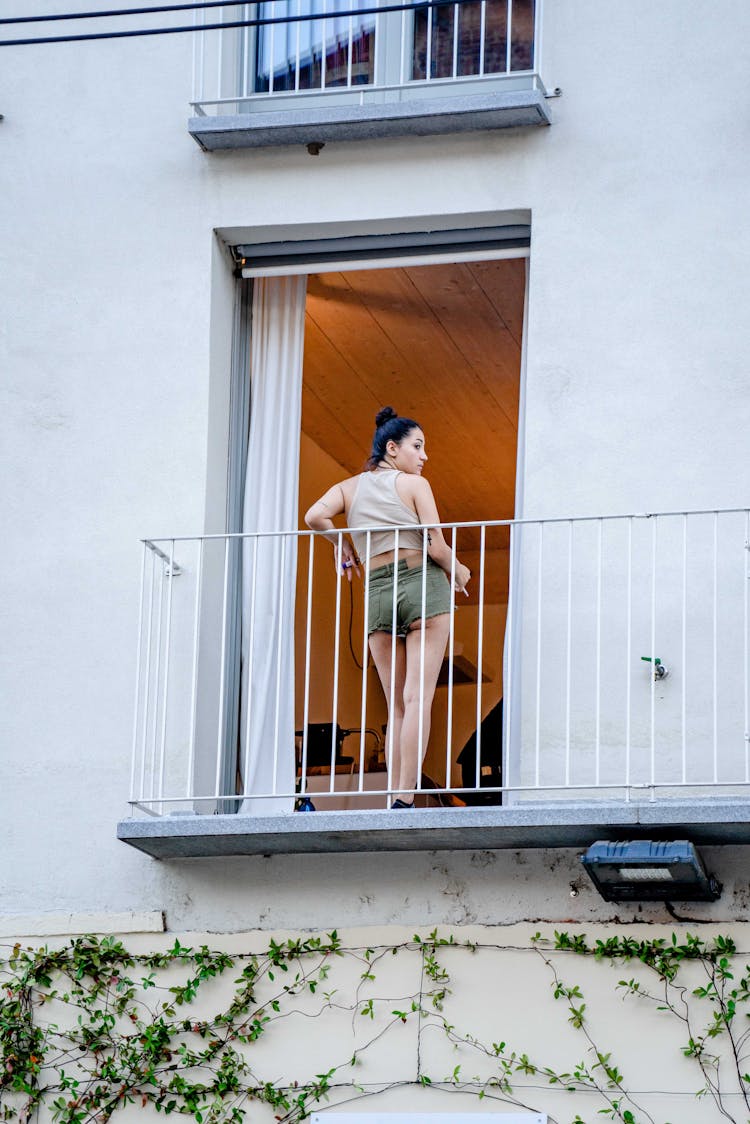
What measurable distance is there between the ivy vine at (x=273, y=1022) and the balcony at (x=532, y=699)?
496mm

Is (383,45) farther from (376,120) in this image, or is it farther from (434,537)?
(434,537)

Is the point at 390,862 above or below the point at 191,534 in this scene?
below

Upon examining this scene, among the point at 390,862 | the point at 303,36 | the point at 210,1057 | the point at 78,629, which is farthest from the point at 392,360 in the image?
the point at 210,1057

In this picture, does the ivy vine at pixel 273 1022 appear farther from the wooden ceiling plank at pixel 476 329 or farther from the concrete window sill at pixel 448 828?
the wooden ceiling plank at pixel 476 329

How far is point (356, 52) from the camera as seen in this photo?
396 inches

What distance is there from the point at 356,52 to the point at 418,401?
9.34ft

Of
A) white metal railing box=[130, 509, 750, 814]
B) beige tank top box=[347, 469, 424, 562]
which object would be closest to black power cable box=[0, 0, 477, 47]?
beige tank top box=[347, 469, 424, 562]

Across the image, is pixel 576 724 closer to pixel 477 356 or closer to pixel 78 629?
pixel 78 629

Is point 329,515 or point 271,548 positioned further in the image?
point 271,548

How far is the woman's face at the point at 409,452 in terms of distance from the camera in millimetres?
9062

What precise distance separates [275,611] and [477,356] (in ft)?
9.02

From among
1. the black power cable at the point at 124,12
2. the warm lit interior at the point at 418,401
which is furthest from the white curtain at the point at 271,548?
the black power cable at the point at 124,12

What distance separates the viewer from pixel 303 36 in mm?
10141

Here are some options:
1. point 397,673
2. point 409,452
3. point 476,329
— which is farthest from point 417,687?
point 476,329
